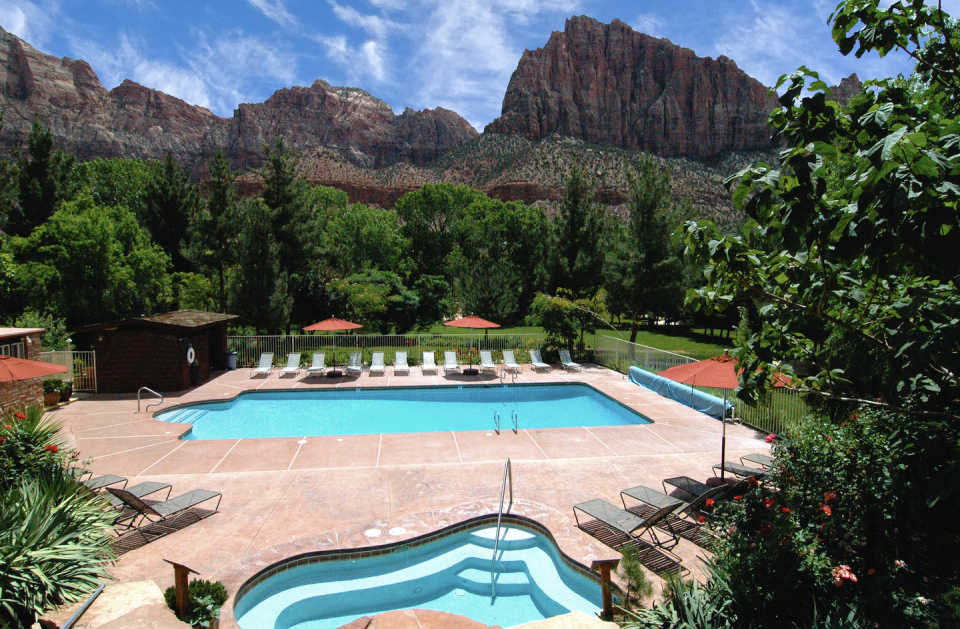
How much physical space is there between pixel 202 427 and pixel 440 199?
41401 millimetres

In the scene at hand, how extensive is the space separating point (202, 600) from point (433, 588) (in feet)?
8.83

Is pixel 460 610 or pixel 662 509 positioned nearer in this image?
pixel 460 610

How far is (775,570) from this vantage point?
4367 mm

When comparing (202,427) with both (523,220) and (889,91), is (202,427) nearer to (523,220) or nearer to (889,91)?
(889,91)

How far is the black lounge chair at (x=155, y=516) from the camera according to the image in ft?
21.7

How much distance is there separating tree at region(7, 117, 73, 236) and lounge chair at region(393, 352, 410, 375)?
24135 mm

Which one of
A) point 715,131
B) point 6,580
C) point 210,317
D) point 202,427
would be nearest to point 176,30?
point 210,317

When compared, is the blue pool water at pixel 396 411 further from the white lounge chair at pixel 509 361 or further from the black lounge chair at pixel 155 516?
the black lounge chair at pixel 155 516

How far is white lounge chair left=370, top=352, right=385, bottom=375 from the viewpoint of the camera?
18812 millimetres

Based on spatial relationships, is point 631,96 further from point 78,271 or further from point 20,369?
point 20,369

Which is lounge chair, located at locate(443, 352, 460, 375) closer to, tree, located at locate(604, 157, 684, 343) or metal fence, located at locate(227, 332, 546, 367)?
metal fence, located at locate(227, 332, 546, 367)

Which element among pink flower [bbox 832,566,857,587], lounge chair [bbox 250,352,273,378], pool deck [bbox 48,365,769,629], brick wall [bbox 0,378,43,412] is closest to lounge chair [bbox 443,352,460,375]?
lounge chair [bbox 250,352,273,378]

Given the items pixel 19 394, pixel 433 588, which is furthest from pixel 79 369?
→ pixel 433 588

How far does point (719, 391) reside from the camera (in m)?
14.5
